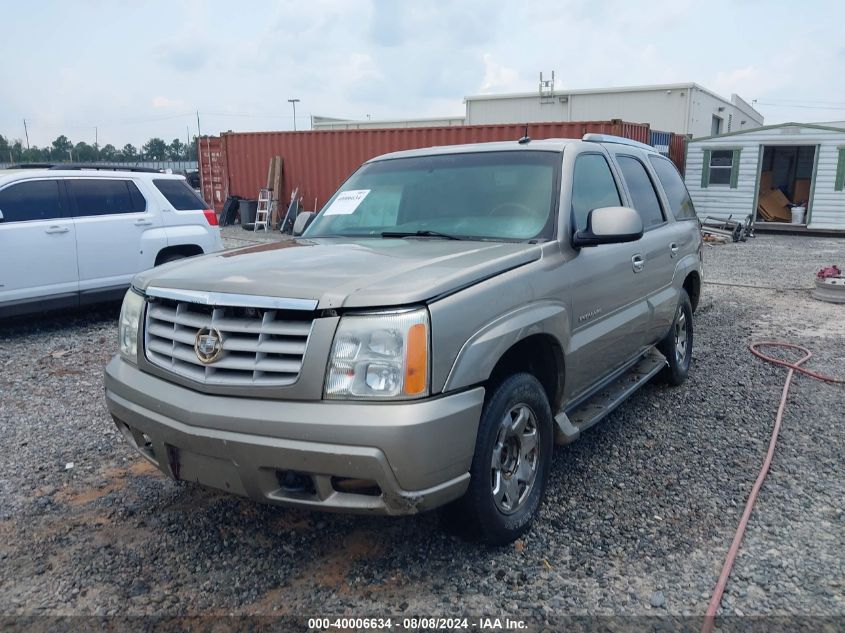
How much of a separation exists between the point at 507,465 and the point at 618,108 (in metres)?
24.0

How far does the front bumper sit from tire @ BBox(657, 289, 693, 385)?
3.12 metres

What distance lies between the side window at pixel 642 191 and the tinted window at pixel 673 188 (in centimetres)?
29

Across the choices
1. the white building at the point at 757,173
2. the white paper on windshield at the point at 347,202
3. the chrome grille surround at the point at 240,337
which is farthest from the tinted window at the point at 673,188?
the white building at the point at 757,173

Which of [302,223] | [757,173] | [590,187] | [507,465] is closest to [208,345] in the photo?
[507,465]

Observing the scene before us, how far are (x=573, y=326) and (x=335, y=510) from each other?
1573 millimetres

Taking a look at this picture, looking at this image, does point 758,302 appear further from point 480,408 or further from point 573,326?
point 480,408

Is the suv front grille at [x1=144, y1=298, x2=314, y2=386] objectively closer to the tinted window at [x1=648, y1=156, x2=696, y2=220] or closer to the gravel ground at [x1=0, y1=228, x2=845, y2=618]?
the gravel ground at [x1=0, y1=228, x2=845, y2=618]

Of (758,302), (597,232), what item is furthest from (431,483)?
(758,302)

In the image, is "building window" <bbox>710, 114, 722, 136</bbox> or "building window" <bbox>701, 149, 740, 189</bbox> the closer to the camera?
"building window" <bbox>701, 149, 740, 189</bbox>

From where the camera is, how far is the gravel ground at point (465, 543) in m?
2.76

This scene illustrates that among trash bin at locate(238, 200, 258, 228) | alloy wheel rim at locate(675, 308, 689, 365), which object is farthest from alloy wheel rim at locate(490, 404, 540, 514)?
trash bin at locate(238, 200, 258, 228)

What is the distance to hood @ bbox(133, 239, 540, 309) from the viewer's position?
254cm

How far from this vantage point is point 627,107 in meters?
24.1

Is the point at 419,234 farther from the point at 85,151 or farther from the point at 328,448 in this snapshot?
the point at 85,151
